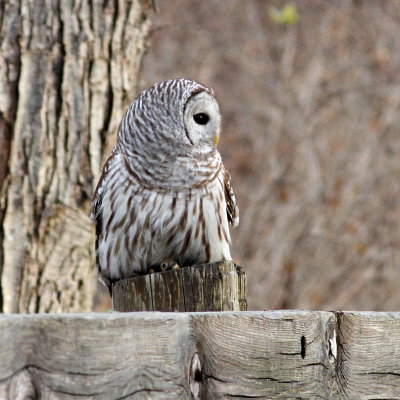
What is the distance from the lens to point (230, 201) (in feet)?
15.9

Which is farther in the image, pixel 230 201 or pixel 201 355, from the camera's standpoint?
pixel 230 201

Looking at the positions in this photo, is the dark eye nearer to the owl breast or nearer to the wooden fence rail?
the owl breast

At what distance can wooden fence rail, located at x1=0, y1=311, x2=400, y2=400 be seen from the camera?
5.49 ft

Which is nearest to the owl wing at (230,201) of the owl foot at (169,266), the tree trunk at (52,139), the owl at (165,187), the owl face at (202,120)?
the owl at (165,187)

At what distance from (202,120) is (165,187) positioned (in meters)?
0.40

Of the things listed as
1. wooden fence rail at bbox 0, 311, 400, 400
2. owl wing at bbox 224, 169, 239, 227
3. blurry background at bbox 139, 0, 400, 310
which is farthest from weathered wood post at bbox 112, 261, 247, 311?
blurry background at bbox 139, 0, 400, 310

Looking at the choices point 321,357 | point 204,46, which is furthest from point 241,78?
point 321,357

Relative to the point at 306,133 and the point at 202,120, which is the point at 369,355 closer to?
the point at 202,120

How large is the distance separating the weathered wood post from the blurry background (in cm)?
595

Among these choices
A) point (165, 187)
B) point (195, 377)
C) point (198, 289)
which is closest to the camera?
point (195, 377)

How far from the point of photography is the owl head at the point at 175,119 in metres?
4.05

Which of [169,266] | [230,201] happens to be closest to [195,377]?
[169,266]

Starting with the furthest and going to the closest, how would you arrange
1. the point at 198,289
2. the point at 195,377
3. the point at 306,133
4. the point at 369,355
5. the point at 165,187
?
1. the point at 306,133
2. the point at 165,187
3. the point at 198,289
4. the point at 369,355
5. the point at 195,377

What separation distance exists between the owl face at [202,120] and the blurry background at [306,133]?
4.38m
